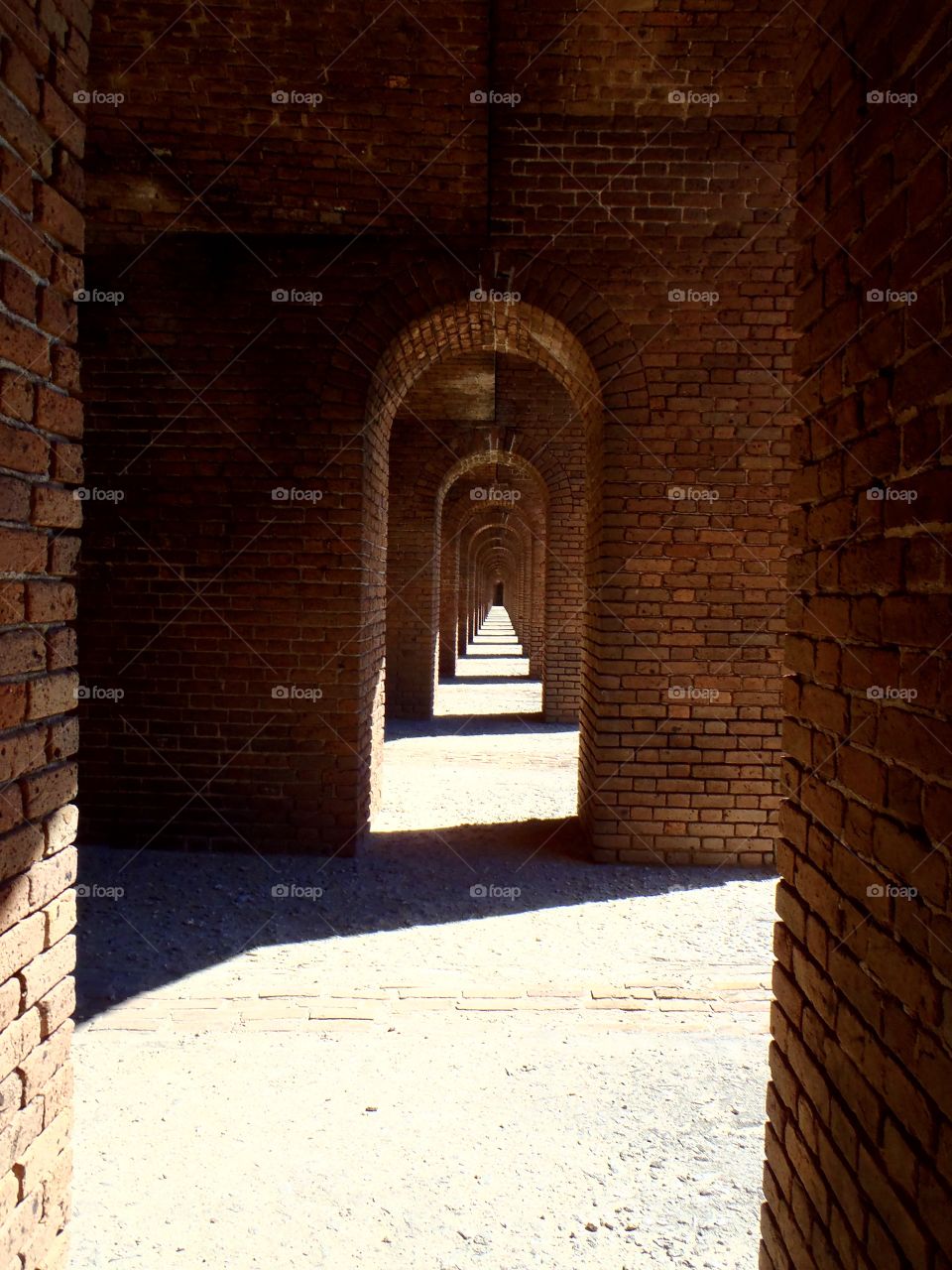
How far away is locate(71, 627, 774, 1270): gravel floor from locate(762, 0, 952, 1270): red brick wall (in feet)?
2.91

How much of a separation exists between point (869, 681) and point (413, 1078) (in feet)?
8.65

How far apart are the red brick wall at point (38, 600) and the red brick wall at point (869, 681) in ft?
5.25

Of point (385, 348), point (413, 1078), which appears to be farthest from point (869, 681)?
point (385, 348)

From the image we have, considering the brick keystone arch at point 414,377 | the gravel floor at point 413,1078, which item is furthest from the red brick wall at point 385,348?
the gravel floor at point 413,1078

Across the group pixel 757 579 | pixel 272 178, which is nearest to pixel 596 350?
pixel 757 579

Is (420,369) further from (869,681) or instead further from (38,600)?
(869,681)

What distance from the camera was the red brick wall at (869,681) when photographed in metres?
1.43

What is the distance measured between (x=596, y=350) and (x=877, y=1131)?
511cm

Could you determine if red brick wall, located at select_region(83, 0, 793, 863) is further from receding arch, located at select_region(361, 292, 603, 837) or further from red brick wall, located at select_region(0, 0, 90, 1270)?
red brick wall, located at select_region(0, 0, 90, 1270)

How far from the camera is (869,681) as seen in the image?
65.9 inches

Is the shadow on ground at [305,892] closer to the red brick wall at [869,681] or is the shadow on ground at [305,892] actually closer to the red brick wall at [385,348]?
the red brick wall at [385,348]

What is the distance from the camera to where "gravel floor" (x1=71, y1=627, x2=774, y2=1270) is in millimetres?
2660

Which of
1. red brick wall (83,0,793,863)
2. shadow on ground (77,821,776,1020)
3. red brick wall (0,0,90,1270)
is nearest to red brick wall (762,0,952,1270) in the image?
red brick wall (0,0,90,1270)

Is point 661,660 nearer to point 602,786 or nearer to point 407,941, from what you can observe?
point 602,786
